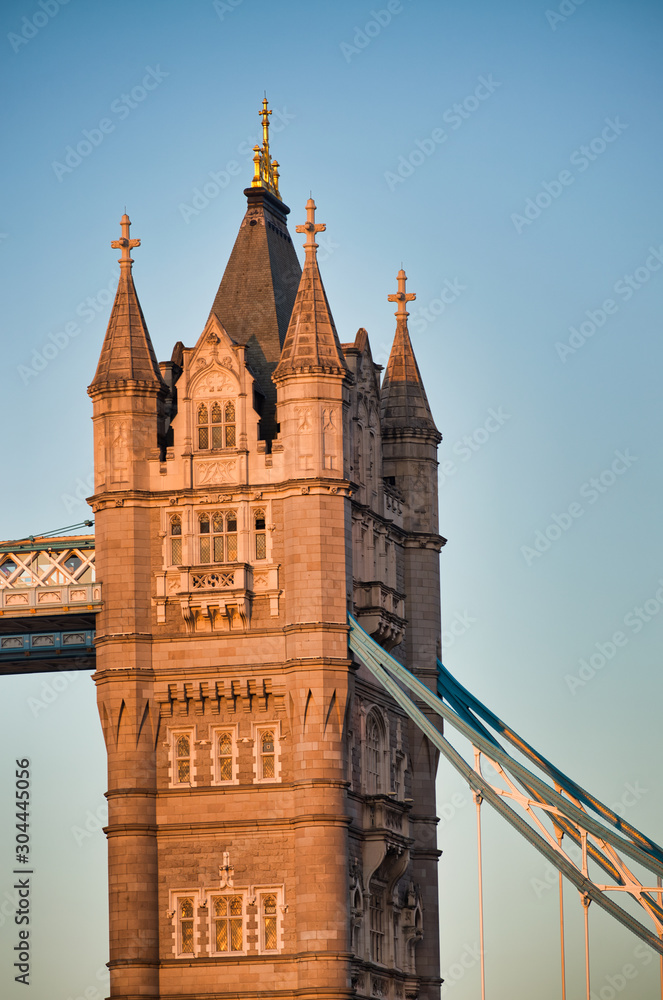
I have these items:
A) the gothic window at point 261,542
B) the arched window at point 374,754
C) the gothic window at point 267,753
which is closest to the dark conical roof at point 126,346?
the gothic window at point 261,542

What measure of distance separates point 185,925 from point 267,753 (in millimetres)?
5792

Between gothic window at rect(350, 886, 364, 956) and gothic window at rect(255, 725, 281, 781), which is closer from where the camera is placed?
gothic window at rect(350, 886, 364, 956)

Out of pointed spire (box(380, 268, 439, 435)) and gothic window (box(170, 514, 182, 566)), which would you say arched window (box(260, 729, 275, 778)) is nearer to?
gothic window (box(170, 514, 182, 566))

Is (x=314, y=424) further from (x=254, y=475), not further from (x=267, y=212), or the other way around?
(x=267, y=212)

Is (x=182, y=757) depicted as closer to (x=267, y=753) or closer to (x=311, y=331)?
(x=267, y=753)

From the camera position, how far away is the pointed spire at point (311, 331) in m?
86.6

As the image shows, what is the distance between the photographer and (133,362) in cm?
8831

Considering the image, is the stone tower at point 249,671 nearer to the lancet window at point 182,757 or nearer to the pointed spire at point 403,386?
the lancet window at point 182,757

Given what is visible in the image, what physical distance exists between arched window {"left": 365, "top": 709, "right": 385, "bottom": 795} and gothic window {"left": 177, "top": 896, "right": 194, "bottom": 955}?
683 cm

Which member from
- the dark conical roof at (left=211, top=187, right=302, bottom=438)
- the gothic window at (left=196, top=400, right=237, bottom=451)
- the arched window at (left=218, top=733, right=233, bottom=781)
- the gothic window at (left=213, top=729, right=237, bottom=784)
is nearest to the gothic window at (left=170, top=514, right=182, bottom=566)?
the gothic window at (left=196, top=400, right=237, bottom=451)

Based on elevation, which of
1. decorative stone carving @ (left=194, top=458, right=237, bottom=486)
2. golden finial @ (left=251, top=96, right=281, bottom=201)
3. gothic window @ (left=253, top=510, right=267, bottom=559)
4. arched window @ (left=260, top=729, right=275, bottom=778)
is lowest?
arched window @ (left=260, top=729, right=275, bottom=778)

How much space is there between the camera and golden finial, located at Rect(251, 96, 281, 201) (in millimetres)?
94750

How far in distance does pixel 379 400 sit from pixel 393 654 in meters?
8.53

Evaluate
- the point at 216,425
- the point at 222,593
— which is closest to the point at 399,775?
the point at 222,593
